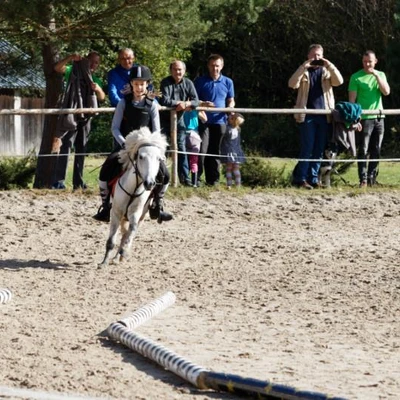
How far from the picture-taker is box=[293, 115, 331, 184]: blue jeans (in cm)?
1872

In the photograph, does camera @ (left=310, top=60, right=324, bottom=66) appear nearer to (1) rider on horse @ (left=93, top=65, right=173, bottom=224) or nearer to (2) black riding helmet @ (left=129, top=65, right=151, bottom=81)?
(1) rider on horse @ (left=93, top=65, right=173, bottom=224)

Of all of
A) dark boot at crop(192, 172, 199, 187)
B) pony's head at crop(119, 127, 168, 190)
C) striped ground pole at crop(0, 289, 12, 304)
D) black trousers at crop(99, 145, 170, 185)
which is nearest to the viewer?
striped ground pole at crop(0, 289, 12, 304)

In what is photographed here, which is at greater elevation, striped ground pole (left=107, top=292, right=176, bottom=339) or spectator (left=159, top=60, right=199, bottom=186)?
spectator (left=159, top=60, right=199, bottom=186)

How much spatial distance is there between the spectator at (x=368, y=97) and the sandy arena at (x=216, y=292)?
0.91m

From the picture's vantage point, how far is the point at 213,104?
720 inches

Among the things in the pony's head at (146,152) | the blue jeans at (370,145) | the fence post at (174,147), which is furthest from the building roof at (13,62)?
the pony's head at (146,152)

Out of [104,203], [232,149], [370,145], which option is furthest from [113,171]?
[370,145]

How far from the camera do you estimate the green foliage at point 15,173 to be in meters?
18.8

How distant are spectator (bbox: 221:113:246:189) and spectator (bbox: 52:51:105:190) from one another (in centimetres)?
213

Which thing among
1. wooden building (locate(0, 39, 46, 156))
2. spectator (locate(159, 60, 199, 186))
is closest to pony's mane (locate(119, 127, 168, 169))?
spectator (locate(159, 60, 199, 186))

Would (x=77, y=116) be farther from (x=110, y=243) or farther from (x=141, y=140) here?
(x=141, y=140)

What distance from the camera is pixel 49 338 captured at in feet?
29.4

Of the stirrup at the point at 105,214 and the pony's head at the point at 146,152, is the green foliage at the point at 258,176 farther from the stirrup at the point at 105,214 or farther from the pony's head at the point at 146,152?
the pony's head at the point at 146,152

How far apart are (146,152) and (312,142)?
6.79m
